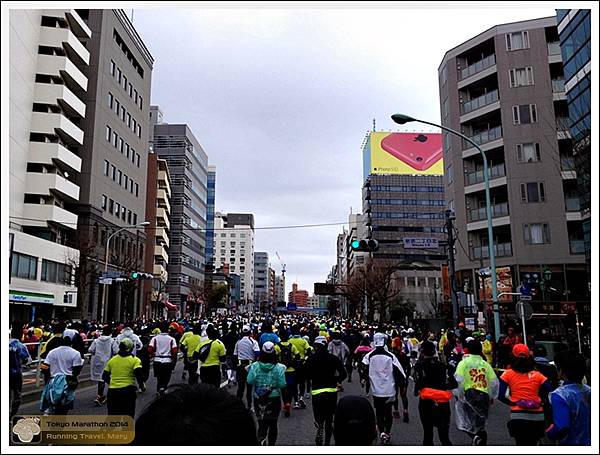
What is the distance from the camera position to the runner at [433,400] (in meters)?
7.59

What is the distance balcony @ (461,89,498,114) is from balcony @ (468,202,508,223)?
7919mm

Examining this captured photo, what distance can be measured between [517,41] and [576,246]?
15961mm

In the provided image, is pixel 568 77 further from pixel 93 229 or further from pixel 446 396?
pixel 93 229

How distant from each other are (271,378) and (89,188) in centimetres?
4102

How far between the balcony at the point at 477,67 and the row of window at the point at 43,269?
35.3 meters

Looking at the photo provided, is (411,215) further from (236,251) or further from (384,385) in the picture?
(236,251)

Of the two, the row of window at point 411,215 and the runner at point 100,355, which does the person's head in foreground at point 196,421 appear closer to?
the runner at point 100,355

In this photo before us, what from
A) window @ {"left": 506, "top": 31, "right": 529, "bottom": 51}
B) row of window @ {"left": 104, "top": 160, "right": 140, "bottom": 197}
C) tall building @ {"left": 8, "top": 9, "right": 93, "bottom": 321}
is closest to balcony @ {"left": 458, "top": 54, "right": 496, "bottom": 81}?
window @ {"left": 506, "top": 31, "right": 529, "bottom": 51}

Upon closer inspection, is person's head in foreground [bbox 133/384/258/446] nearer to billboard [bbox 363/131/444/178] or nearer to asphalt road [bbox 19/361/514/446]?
asphalt road [bbox 19/361/514/446]

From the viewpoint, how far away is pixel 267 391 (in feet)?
27.6

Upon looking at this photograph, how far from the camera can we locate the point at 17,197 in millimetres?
36000

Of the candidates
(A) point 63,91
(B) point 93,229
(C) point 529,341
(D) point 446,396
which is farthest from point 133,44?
(D) point 446,396

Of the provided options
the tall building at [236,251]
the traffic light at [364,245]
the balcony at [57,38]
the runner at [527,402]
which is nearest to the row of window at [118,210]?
the balcony at [57,38]

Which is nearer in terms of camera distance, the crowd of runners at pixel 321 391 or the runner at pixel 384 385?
the crowd of runners at pixel 321 391
